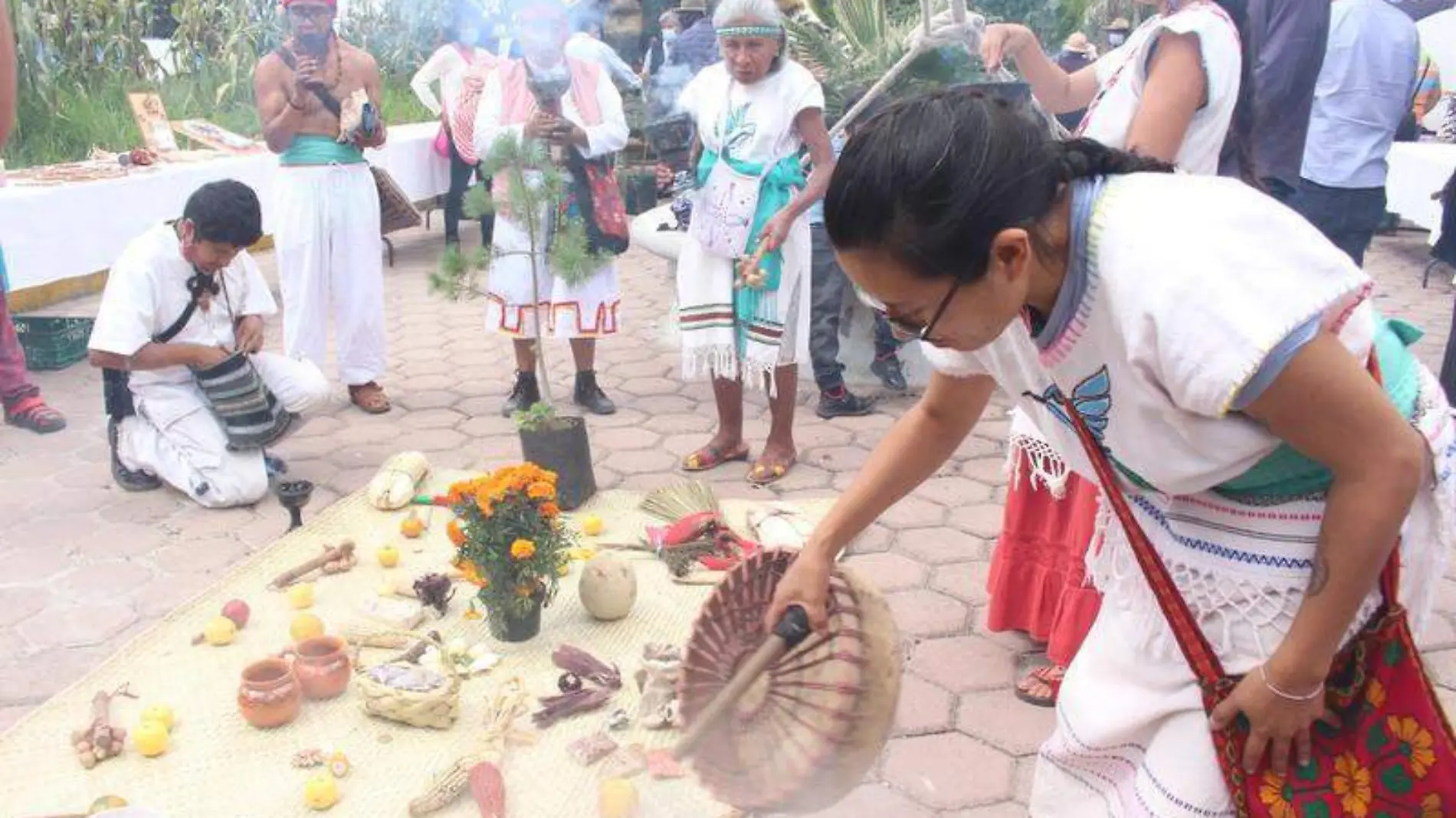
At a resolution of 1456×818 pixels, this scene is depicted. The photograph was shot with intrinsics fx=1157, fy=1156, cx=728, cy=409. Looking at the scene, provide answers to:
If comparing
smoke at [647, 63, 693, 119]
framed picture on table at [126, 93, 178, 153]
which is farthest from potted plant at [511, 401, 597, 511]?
smoke at [647, 63, 693, 119]

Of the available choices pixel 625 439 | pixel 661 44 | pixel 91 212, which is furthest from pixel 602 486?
pixel 661 44

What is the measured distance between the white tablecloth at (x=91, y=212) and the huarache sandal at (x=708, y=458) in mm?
2484

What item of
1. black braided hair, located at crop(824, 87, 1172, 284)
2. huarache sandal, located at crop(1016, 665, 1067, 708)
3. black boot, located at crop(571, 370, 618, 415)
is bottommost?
black boot, located at crop(571, 370, 618, 415)

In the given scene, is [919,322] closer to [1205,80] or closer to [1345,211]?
[1205,80]

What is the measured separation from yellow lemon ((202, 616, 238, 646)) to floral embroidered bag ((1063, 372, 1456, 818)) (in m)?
2.86

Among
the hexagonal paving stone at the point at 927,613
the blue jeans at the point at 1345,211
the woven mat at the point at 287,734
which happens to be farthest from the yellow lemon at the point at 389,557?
the blue jeans at the point at 1345,211

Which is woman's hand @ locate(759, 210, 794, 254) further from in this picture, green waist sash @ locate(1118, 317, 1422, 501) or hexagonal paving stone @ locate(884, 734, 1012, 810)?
green waist sash @ locate(1118, 317, 1422, 501)

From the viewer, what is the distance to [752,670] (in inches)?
69.2

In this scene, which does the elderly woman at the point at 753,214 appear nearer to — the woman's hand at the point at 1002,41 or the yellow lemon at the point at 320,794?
the woman's hand at the point at 1002,41

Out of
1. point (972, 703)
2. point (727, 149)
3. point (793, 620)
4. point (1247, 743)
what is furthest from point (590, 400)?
point (1247, 743)

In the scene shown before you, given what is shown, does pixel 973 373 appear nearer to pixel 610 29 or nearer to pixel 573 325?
pixel 573 325

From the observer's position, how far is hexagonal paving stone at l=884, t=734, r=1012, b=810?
2750 mm

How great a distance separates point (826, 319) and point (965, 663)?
2726mm

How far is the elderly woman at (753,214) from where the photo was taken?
4.36 m
